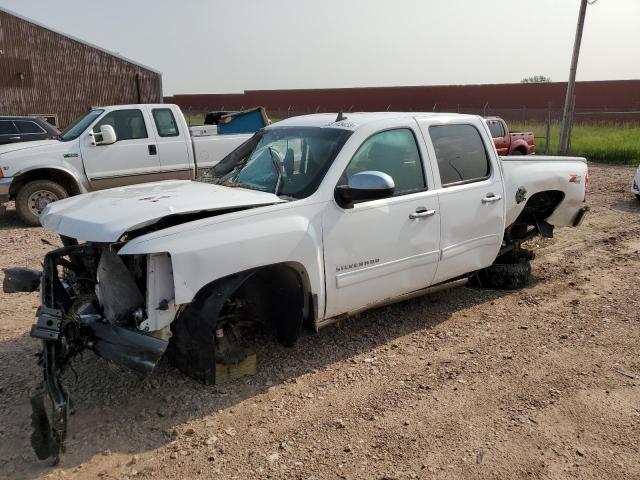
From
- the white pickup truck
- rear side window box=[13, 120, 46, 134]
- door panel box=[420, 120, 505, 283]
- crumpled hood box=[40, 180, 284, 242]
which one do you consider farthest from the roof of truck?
rear side window box=[13, 120, 46, 134]

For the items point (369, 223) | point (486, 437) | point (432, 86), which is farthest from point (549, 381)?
point (432, 86)

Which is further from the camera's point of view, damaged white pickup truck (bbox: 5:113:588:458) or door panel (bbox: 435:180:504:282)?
door panel (bbox: 435:180:504:282)

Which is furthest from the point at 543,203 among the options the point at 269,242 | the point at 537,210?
the point at 269,242

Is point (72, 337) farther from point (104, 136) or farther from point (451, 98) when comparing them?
point (451, 98)

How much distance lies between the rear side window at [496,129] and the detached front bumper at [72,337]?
578 inches

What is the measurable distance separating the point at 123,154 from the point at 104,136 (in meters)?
0.63

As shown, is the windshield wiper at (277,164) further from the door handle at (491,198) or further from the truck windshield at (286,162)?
the door handle at (491,198)

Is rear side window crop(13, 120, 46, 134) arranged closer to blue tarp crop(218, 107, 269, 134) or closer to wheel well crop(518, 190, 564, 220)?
blue tarp crop(218, 107, 269, 134)

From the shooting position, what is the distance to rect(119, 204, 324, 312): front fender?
3229 mm

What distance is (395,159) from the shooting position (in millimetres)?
4500

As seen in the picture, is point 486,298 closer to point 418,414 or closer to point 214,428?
point 418,414

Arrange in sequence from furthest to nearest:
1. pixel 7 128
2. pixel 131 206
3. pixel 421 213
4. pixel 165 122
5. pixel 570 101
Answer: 1. pixel 570 101
2. pixel 7 128
3. pixel 165 122
4. pixel 421 213
5. pixel 131 206

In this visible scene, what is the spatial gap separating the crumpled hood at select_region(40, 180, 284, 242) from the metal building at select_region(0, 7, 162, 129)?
25204 mm

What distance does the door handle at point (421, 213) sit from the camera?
173 inches
